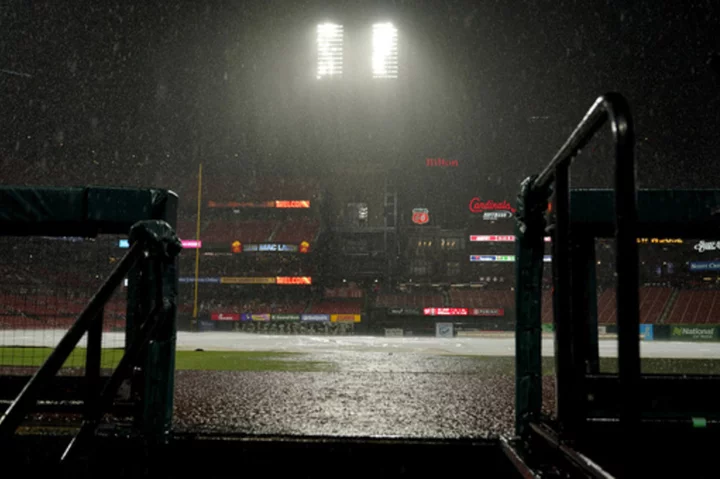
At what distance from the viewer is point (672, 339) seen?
25500 millimetres

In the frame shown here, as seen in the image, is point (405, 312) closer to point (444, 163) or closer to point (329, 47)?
point (444, 163)

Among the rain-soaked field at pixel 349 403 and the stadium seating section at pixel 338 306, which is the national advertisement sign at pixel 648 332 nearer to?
the stadium seating section at pixel 338 306

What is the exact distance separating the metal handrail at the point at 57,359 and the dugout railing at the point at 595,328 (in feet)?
6.37

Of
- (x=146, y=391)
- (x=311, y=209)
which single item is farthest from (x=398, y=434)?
(x=311, y=209)

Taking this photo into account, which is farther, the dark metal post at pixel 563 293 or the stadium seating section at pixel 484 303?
the stadium seating section at pixel 484 303

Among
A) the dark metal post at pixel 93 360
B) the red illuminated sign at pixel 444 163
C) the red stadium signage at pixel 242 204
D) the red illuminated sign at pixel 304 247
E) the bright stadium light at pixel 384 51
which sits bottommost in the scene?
the dark metal post at pixel 93 360

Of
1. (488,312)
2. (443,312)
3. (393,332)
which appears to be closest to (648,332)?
(488,312)

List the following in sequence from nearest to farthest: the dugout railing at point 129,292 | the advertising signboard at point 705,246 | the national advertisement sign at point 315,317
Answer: the dugout railing at point 129,292, the national advertisement sign at point 315,317, the advertising signboard at point 705,246

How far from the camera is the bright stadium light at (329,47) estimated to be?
30.6 meters

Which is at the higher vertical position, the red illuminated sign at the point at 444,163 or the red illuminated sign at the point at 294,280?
the red illuminated sign at the point at 444,163

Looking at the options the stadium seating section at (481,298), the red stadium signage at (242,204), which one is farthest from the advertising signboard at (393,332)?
the red stadium signage at (242,204)

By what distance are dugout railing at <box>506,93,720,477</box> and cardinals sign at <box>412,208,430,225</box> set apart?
118 feet

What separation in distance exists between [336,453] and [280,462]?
0.32m

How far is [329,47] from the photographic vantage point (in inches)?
1226
